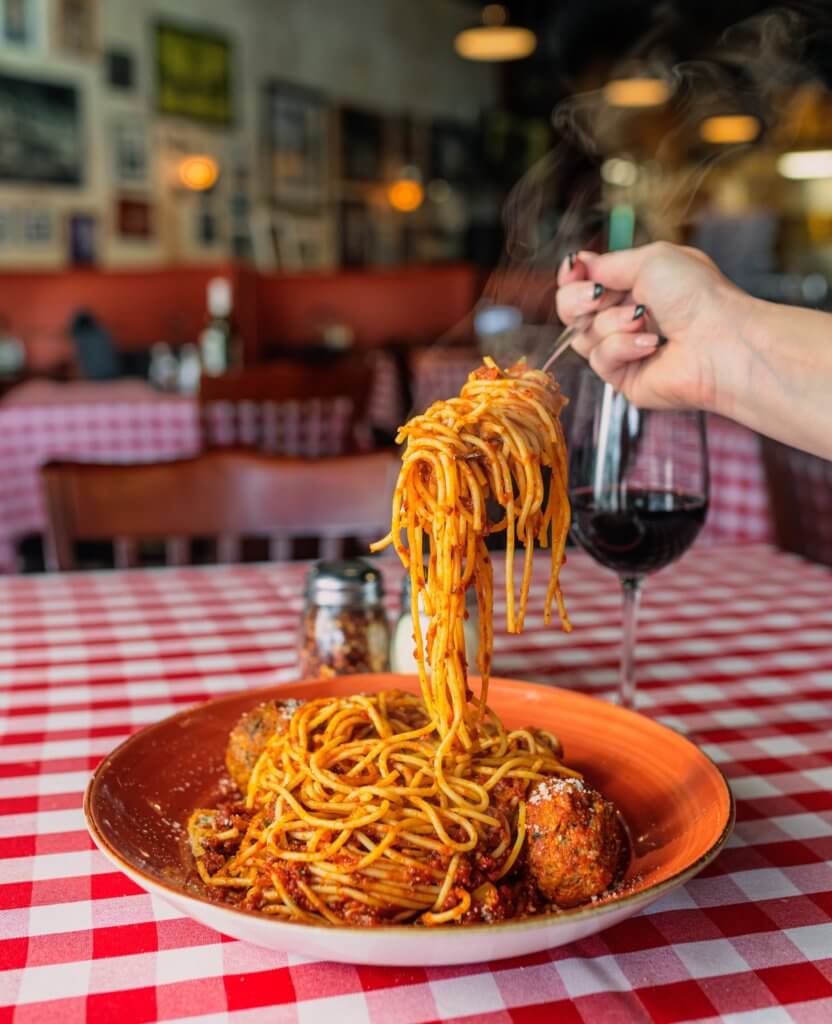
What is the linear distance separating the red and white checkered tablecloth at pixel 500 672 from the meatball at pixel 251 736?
0.11 meters

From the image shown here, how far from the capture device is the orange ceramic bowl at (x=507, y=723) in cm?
54

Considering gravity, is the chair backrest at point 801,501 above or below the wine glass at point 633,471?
below

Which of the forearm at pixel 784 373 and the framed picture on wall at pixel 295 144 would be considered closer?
the forearm at pixel 784 373

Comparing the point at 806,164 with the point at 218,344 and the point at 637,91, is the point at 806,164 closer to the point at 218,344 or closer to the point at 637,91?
the point at 637,91

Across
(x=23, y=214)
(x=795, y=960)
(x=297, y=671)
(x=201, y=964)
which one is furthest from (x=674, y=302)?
(x=23, y=214)

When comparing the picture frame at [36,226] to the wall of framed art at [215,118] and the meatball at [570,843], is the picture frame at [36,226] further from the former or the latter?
the meatball at [570,843]

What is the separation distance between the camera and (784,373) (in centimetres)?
100

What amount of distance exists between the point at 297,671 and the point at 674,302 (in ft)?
1.84

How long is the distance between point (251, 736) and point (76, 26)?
26.4ft

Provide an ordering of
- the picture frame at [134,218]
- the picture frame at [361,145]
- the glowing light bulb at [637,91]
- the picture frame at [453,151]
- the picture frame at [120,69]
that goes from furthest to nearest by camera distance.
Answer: the picture frame at [453,151] < the picture frame at [361,145] < the glowing light bulb at [637,91] < the picture frame at [134,218] < the picture frame at [120,69]

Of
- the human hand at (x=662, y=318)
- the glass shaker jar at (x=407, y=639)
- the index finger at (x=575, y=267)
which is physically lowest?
the glass shaker jar at (x=407, y=639)

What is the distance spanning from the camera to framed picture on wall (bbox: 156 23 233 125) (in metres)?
8.22

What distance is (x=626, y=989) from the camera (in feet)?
1.99

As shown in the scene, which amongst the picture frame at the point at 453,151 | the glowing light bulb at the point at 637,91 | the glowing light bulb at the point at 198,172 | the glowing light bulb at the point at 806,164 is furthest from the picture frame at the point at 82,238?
the glowing light bulb at the point at 806,164
